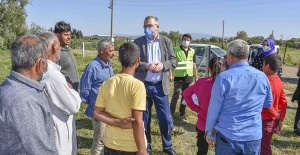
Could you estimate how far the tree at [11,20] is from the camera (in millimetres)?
33875

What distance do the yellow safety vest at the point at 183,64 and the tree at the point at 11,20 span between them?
32282mm

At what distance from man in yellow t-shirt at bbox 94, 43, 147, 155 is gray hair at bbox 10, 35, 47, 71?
0.78 metres

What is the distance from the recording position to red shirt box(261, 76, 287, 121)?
3.22 meters

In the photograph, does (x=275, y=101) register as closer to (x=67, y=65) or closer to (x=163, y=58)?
(x=163, y=58)

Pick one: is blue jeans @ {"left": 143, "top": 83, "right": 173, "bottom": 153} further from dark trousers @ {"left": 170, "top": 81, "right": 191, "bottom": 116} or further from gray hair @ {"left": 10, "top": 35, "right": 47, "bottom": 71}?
gray hair @ {"left": 10, "top": 35, "right": 47, "bottom": 71}

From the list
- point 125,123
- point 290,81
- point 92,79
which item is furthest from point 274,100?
point 290,81

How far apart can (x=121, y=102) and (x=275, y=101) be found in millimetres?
1996

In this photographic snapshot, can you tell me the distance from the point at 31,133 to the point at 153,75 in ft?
8.56

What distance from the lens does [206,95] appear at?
321cm

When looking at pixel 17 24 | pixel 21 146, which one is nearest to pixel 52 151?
pixel 21 146

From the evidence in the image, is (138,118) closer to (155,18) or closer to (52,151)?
(52,151)

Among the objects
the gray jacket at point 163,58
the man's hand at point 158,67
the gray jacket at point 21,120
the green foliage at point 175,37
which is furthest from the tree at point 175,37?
the gray jacket at point 21,120

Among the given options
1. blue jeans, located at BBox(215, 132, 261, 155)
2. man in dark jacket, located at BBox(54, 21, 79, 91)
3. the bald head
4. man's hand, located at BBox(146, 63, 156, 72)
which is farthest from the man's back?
blue jeans, located at BBox(215, 132, 261, 155)

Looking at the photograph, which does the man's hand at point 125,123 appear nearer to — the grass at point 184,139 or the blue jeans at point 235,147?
the blue jeans at point 235,147
